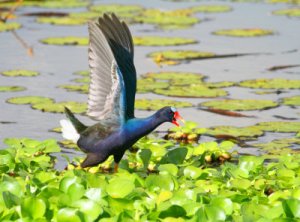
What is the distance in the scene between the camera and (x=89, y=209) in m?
4.46

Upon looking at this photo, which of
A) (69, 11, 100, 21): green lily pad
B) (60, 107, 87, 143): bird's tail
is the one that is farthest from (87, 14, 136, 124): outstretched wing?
(69, 11, 100, 21): green lily pad

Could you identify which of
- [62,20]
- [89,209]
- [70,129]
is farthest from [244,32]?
[89,209]

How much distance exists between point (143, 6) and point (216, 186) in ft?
22.2

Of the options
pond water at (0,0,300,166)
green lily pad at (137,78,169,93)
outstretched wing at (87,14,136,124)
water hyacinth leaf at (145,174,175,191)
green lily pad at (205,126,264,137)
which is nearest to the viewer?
water hyacinth leaf at (145,174,175,191)

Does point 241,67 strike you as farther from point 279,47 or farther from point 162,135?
point 162,135

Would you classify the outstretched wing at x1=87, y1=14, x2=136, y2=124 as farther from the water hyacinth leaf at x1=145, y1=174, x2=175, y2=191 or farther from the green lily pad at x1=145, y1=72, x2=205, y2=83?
the green lily pad at x1=145, y1=72, x2=205, y2=83

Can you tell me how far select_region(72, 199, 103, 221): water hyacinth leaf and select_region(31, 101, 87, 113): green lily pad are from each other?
10.2ft

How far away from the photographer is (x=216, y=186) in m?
5.35

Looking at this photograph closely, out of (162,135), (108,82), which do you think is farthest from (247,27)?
(108,82)

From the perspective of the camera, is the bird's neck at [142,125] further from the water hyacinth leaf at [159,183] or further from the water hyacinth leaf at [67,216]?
the water hyacinth leaf at [67,216]

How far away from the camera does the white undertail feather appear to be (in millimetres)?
5992

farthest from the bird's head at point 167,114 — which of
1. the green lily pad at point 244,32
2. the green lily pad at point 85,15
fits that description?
the green lily pad at point 85,15

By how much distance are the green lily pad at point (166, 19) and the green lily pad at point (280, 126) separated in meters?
3.85

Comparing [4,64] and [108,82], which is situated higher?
[108,82]
